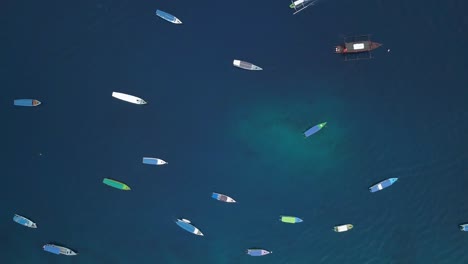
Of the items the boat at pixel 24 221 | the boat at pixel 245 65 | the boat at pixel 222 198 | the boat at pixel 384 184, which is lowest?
the boat at pixel 24 221

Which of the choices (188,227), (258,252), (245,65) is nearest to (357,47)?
(245,65)

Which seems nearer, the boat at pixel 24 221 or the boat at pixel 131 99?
the boat at pixel 131 99

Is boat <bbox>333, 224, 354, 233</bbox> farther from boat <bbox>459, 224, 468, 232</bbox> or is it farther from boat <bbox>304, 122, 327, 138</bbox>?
boat <bbox>459, 224, 468, 232</bbox>

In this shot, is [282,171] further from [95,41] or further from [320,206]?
[95,41]

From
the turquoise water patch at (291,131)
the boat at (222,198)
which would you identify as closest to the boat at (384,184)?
the turquoise water patch at (291,131)

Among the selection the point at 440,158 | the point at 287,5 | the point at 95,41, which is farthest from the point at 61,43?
the point at 440,158

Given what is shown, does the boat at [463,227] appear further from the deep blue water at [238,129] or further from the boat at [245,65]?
the boat at [245,65]
